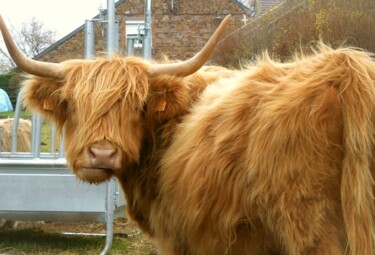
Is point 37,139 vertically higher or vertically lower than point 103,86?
lower

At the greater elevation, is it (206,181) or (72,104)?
(72,104)

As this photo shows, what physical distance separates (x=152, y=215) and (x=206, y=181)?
79 cm

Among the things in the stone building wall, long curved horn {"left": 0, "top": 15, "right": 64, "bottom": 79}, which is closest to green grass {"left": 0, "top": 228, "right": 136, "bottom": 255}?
long curved horn {"left": 0, "top": 15, "right": 64, "bottom": 79}

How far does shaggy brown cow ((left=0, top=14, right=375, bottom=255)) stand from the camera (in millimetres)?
2967

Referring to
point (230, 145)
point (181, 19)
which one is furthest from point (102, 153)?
point (181, 19)

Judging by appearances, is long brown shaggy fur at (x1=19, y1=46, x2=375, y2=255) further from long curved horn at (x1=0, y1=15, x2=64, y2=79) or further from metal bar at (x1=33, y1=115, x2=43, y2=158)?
metal bar at (x1=33, y1=115, x2=43, y2=158)

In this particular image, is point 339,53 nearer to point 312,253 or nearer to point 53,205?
point 312,253

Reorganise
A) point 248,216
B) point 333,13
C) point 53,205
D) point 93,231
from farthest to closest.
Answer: point 333,13
point 93,231
point 53,205
point 248,216

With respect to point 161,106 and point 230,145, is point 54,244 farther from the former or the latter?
point 230,145

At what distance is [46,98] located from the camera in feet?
13.6

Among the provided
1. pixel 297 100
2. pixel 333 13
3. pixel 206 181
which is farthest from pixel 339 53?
pixel 333 13

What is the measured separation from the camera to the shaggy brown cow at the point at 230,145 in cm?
297

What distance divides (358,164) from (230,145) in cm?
65

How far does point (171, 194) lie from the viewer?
3605mm
